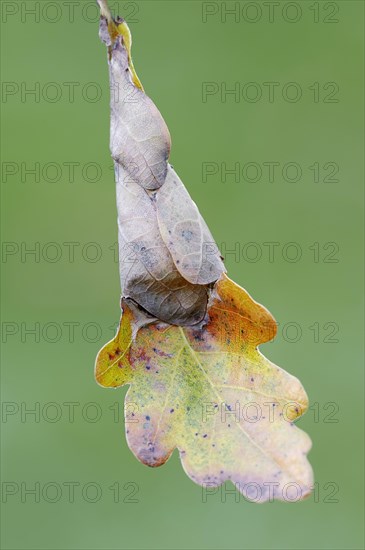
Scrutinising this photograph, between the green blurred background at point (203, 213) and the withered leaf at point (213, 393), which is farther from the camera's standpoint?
the green blurred background at point (203, 213)

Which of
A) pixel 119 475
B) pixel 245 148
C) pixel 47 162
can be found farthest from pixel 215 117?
pixel 119 475

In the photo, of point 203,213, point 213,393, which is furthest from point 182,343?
point 203,213

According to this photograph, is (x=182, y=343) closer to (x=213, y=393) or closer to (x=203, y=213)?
(x=213, y=393)

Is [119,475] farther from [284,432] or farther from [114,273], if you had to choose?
[284,432]

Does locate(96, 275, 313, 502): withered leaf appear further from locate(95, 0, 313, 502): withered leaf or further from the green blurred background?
the green blurred background

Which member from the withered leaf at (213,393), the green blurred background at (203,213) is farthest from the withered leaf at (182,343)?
the green blurred background at (203,213)

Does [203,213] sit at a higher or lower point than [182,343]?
higher

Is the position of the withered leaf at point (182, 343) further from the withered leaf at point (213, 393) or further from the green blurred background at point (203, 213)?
the green blurred background at point (203, 213)

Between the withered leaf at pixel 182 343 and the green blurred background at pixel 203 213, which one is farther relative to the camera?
the green blurred background at pixel 203 213

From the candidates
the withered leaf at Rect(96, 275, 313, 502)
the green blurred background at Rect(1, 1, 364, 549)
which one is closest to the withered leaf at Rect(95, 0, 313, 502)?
the withered leaf at Rect(96, 275, 313, 502)
